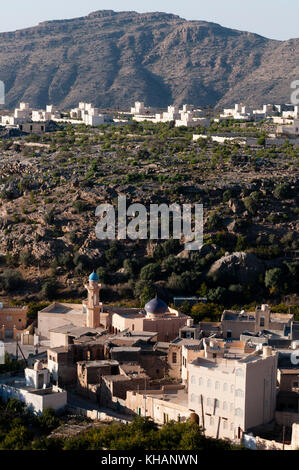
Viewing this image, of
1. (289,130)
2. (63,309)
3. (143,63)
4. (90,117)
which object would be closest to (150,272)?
(63,309)

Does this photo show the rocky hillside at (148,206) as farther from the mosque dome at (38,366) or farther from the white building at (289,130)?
the mosque dome at (38,366)

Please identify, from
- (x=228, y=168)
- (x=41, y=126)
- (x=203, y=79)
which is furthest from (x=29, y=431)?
(x=203, y=79)

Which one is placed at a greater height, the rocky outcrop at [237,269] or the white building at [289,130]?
the white building at [289,130]

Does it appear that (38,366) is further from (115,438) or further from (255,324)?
(255,324)

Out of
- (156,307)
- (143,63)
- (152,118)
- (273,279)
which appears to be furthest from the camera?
(143,63)

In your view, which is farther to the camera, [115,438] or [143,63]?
[143,63]

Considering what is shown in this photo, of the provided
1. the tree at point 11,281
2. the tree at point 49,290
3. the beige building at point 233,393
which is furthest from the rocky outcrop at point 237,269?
the beige building at point 233,393

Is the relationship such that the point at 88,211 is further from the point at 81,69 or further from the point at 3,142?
the point at 81,69
